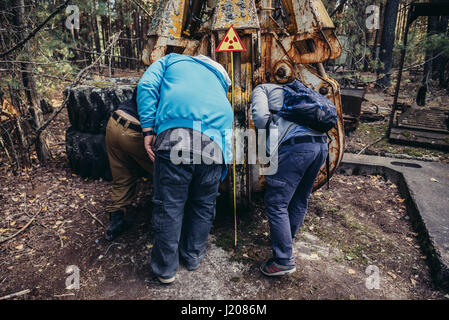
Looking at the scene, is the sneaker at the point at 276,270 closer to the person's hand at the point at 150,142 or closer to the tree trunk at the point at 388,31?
the person's hand at the point at 150,142

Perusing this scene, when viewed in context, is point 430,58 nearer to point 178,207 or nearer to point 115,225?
point 178,207

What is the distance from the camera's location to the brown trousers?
3086mm

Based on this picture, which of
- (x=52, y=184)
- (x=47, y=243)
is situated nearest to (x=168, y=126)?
(x=47, y=243)

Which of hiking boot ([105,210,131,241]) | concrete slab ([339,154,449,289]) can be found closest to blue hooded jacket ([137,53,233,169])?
hiking boot ([105,210,131,241])

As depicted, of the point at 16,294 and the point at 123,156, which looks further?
the point at 123,156

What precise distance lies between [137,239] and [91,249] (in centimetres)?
48

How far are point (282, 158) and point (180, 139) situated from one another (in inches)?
38.2

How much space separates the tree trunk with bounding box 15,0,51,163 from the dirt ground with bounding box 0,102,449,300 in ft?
1.89

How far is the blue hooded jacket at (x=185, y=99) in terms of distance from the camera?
2.41m

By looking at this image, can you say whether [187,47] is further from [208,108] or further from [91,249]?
[91,249]

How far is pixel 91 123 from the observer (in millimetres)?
4441

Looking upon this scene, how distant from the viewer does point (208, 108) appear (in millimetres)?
2471

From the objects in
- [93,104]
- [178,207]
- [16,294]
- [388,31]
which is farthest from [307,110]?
[388,31]

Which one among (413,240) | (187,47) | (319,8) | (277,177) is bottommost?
(413,240)
